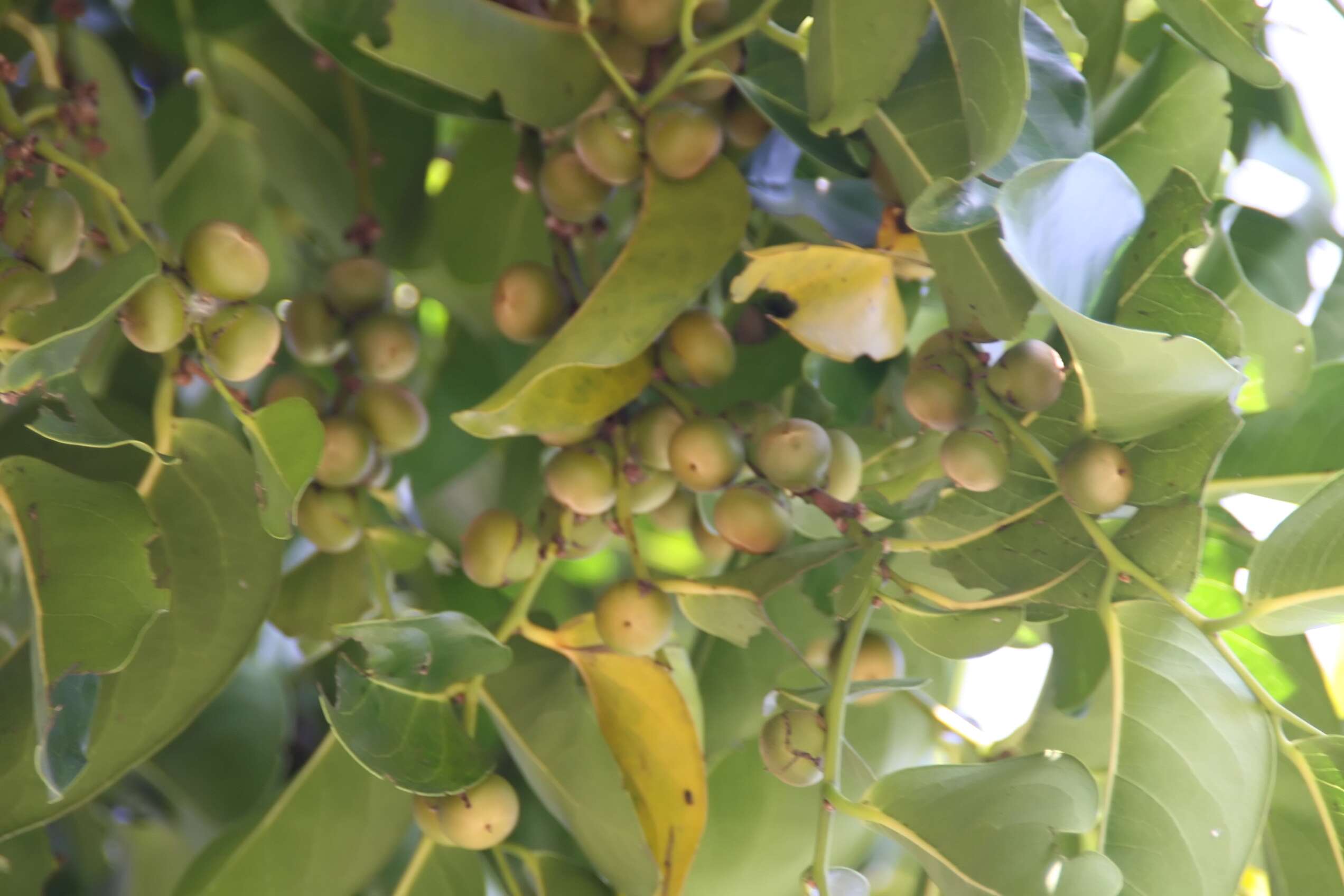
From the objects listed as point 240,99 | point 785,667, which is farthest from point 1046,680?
point 240,99

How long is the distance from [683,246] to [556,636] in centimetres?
18

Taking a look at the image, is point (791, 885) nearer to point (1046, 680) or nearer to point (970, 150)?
point (1046, 680)

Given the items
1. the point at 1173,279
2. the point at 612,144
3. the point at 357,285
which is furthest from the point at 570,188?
the point at 1173,279

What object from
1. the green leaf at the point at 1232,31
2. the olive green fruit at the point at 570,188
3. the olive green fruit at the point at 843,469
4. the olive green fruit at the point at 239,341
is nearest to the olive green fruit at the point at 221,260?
the olive green fruit at the point at 239,341

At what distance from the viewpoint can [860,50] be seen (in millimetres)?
388

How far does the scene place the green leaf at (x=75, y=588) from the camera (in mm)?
382

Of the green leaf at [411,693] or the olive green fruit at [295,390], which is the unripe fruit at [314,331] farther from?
the green leaf at [411,693]

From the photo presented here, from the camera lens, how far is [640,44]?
0.49 meters

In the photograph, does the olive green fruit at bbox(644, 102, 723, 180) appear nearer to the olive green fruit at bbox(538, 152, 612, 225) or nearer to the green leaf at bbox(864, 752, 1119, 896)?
the olive green fruit at bbox(538, 152, 612, 225)

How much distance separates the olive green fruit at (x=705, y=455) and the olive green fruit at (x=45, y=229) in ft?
0.76

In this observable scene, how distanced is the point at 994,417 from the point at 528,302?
7.8 inches

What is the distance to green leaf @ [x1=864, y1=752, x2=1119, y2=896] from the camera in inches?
14.7

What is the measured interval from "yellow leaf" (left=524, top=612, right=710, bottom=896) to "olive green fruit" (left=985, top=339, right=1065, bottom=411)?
0.18 m

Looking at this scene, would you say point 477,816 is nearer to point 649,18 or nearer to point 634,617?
point 634,617
